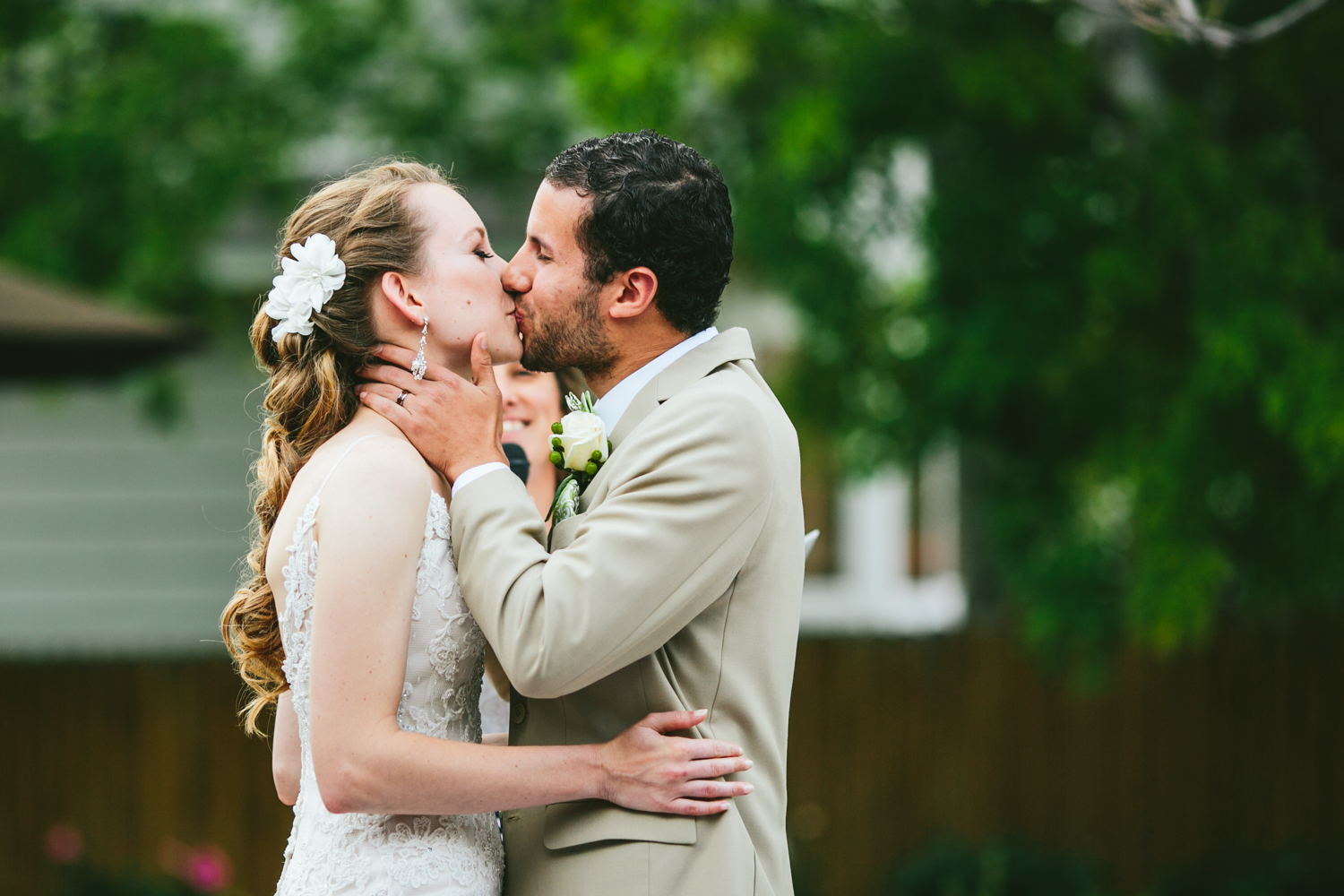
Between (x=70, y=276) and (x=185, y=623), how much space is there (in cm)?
356

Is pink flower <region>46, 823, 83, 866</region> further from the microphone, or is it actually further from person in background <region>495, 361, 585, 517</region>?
the microphone

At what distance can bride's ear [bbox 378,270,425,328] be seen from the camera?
2330mm

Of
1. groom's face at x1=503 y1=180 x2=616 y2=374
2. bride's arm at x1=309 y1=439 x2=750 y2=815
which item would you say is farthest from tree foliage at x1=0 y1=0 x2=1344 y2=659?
bride's arm at x1=309 y1=439 x2=750 y2=815

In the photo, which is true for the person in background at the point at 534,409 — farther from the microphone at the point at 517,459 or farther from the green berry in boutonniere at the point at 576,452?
the green berry in boutonniere at the point at 576,452

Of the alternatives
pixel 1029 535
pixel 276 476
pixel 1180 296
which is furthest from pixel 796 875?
pixel 276 476

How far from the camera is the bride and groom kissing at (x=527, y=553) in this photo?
207 centimetres

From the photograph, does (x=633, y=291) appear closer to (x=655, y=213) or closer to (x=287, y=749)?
(x=655, y=213)

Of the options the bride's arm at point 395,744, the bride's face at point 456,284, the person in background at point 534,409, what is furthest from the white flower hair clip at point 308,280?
the person in background at point 534,409

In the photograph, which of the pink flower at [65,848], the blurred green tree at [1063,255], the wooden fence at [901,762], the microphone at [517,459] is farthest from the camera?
the wooden fence at [901,762]

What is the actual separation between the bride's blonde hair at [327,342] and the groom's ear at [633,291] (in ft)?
1.27

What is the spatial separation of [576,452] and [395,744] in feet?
2.01

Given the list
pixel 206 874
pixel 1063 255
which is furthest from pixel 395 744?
pixel 1063 255

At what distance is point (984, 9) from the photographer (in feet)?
18.5

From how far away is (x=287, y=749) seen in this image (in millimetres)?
2670
